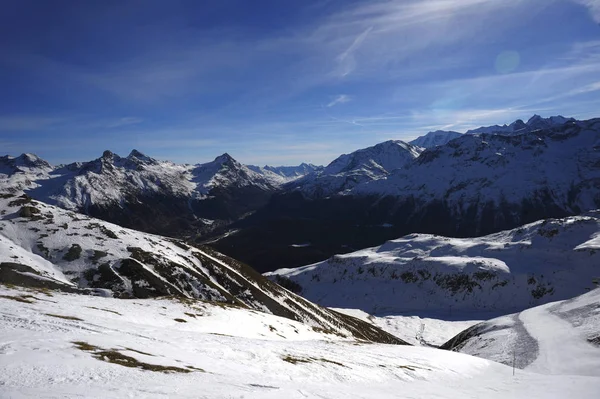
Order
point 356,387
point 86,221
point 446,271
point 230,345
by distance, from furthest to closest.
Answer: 1. point 446,271
2. point 86,221
3. point 230,345
4. point 356,387

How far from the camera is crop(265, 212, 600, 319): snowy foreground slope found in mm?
133375

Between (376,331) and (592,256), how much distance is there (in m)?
102

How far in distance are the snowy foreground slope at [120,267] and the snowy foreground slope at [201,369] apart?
38.6 meters

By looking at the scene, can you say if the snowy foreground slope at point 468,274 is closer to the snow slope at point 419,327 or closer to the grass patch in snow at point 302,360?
the snow slope at point 419,327

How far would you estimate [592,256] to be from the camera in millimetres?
136000

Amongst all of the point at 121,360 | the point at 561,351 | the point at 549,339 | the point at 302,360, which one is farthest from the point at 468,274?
the point at 121,360

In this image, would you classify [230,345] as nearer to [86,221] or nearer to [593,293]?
[593,293]

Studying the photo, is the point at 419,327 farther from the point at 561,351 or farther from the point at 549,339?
the point at 561,351

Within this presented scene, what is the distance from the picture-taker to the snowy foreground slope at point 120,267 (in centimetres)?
6569

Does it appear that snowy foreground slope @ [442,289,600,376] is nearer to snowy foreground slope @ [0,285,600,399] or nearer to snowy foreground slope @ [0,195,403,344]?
snowy foreground slope @ [0,285,600,399]

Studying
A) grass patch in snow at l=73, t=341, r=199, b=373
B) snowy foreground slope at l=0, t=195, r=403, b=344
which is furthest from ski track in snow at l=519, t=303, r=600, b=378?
snowy foreground slope at l=0, t=195, r=403, b=344

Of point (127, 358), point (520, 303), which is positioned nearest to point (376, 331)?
point (520, 303)

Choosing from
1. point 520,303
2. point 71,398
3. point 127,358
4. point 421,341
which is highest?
point 71,398

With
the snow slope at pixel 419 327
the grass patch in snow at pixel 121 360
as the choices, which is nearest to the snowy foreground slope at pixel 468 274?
the snow slope at pixel 419 327
